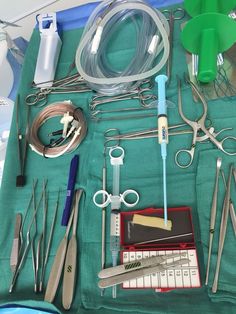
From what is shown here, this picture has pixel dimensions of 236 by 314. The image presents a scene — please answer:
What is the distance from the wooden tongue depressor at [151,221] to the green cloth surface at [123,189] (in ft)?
0.19

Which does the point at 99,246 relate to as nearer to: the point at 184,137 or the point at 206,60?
the point at 184,137

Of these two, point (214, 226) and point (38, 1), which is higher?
point (38, 1)

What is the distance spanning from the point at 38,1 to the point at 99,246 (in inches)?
46.0

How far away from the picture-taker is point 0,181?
1004 millimetres

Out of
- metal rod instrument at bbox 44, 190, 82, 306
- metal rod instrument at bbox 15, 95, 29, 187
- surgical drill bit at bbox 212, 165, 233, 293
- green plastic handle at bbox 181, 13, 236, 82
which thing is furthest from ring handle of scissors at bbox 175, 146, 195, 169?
metal rod instrument at bbox 15, 95, 29, 187

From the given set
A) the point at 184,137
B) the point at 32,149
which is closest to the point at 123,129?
Result: the point at 184,137

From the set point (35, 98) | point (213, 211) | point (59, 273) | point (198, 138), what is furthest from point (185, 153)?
point (35, 98)

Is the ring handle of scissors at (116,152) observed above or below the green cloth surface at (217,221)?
above

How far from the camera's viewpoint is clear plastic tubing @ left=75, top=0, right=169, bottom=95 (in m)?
0.96

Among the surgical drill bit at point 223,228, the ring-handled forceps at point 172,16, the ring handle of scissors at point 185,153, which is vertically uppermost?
the ring-handled forceps at point 172,16

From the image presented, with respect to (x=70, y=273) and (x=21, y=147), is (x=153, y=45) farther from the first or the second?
(x=70, y=273)

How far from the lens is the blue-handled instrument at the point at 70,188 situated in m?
0.82

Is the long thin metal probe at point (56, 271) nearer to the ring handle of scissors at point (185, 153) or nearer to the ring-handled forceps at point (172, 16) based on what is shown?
the ring handle of scissors at point (185, 153)

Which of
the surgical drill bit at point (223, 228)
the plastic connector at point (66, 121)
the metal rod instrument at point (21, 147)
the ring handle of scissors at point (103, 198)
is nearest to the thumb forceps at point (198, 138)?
the surgical drill bit at point (223, 228)
